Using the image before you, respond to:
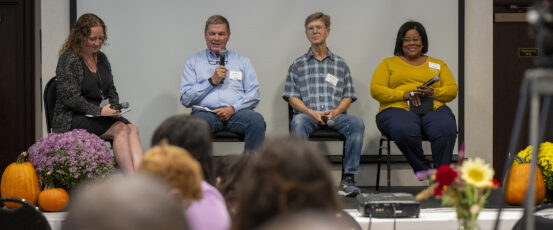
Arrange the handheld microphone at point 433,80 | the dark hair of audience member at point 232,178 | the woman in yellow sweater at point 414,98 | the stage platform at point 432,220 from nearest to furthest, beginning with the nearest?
1. the dark hair of audience member at point 232,178
2. the stage platform at point 432,220
3. the woman in yellow sweater at point 414,98
4. the handheld microphone at point 433,80

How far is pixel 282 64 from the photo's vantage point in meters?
5.18

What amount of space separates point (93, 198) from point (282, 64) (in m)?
4.51

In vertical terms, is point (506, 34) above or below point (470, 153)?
above

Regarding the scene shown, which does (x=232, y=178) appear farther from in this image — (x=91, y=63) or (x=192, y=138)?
(x=91, y=63)

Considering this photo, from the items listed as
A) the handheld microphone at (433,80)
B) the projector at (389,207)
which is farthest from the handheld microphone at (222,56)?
the projector at (389,207)

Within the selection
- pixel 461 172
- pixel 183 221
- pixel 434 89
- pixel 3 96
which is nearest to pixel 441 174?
pixel 461 172

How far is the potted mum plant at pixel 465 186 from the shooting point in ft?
6.23

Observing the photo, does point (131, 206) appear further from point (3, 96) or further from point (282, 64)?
point (3, 96)

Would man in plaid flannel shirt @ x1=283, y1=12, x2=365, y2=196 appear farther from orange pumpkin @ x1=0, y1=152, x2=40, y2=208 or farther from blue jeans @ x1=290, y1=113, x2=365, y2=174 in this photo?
orange pumpkin @ x1=0, y1=152, x2=40, y2=208

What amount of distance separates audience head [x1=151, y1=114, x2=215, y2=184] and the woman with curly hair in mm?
2066

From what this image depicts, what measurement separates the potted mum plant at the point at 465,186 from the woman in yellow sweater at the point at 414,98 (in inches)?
93.3

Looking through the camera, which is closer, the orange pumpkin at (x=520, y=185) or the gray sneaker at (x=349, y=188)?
the orange pumpkin at (x=520, y=185)

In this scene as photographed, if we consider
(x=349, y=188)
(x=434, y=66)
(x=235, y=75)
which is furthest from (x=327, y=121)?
(x=434, y=66)

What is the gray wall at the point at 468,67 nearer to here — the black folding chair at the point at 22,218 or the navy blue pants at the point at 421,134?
the navy blue pants at the point at 421,134
